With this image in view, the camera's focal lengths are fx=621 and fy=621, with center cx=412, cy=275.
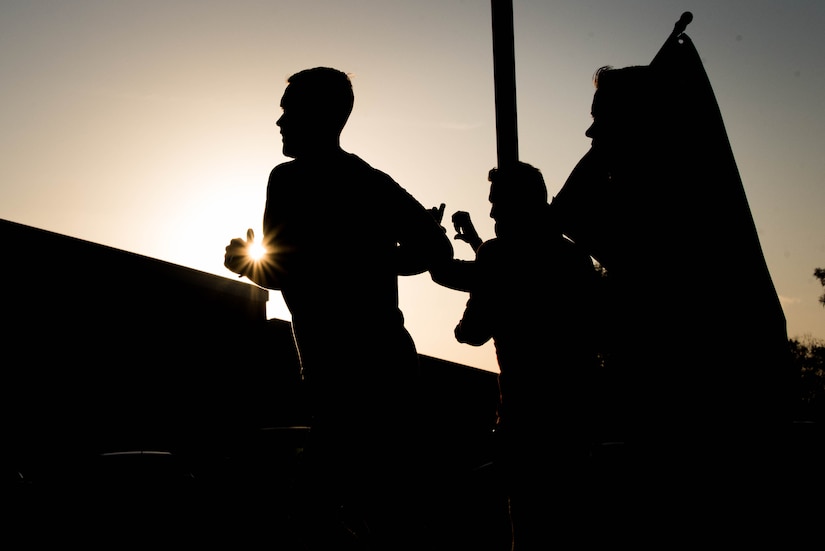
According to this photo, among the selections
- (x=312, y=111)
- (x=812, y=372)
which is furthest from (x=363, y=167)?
(x=812, y=372)

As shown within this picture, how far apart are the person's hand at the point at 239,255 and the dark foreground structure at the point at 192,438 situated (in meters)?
0.43

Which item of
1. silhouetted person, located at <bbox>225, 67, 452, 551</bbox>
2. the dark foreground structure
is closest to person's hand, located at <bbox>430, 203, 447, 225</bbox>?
silhouetted person, located at <bbox>225, 67, 452, 551</bbox>

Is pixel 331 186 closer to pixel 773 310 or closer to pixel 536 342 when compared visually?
pixel 536 342

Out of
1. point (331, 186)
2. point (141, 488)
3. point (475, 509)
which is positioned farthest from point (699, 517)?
point (141, 488)

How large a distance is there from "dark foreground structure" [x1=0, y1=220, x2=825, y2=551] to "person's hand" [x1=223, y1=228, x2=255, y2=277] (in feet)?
1.40

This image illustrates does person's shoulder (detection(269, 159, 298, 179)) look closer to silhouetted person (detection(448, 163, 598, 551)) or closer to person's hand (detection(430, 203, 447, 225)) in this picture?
person's hand (detection(430, 203, 447, 225))

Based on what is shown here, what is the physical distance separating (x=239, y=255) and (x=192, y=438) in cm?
1231

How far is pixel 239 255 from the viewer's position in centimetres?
180

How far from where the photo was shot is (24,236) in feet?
35.0

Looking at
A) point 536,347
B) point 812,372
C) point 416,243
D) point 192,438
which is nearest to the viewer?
point 416,243

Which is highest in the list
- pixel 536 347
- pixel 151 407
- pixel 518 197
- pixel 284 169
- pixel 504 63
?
pixel 504 63

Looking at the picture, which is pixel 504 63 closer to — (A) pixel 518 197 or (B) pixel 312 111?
(A) pixel 518 197

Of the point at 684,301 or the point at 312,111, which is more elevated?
the point at 312,111

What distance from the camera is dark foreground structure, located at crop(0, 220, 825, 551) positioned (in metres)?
1.88
